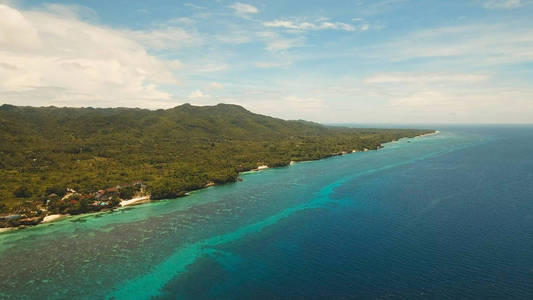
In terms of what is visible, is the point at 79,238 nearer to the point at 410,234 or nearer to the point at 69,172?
the point at 69,172

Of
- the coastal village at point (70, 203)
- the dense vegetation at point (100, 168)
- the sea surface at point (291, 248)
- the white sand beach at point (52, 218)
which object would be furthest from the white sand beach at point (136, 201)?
the white sand beach at point (52, 218)

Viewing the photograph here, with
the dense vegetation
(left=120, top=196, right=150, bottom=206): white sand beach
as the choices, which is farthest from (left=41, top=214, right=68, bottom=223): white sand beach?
(left=120, top=196, right=150, bottom=206): white sand beach

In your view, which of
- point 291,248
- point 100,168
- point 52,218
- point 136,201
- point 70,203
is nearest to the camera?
point 291,248

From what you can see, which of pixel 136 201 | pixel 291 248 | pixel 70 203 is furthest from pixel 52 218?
pixel 291 248

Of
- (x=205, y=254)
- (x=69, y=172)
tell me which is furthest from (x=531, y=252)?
(x=69, y=172)

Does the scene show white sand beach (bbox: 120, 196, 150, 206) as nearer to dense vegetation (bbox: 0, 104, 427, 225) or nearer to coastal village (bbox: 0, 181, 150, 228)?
coastal village (bbox: 0, 181, 150, 228)

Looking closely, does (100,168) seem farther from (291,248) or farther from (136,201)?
(291,248)

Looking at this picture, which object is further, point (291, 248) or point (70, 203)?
point (70, 203)

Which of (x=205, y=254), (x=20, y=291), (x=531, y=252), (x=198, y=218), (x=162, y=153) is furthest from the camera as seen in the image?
(x=162, y=153)
